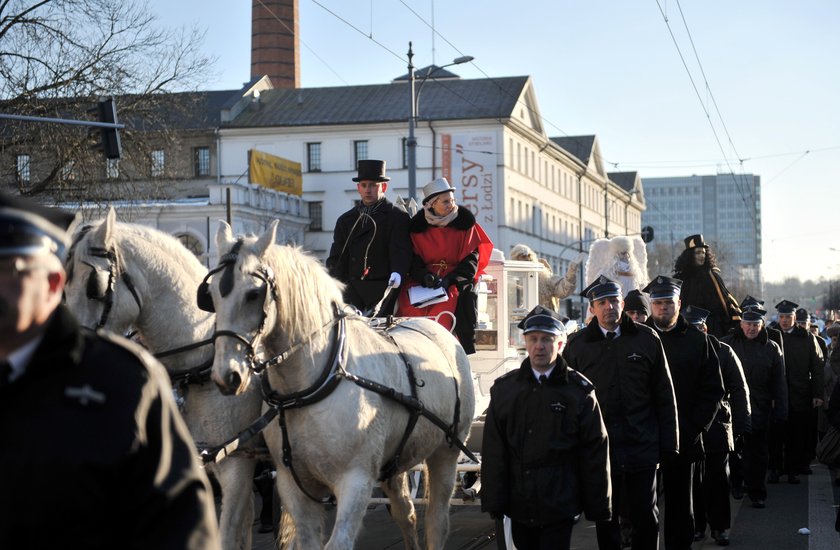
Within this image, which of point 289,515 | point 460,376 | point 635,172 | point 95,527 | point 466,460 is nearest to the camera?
point 95,527

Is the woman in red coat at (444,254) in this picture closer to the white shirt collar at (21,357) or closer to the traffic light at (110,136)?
the white shirt collar at (21,357)

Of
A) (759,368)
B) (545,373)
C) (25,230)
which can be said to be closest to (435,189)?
(545,373)

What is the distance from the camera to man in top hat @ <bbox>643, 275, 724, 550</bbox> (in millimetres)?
9000

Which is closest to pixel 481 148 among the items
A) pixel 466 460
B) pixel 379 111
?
pixel 379 111

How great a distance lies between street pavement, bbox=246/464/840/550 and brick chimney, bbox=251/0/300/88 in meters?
64.3

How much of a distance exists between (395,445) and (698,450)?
317cm

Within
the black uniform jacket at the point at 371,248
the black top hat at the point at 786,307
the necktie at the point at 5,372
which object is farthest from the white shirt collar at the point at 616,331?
the black top hat at the point at 786,307

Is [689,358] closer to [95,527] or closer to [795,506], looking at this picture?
[795,506]

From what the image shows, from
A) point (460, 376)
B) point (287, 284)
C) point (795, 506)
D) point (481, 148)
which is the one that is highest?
point (481, 148)

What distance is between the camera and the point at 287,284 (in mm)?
6441

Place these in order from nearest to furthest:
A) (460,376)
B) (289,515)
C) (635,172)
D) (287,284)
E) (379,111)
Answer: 1. (287,284)
2. (289,515)
3. (460,376)
4. (379,111)
5. (635,172)

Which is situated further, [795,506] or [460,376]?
[795,506]

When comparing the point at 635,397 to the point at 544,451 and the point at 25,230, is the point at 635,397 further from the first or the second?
the point at 25,230

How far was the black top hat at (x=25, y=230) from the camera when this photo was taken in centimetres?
238
